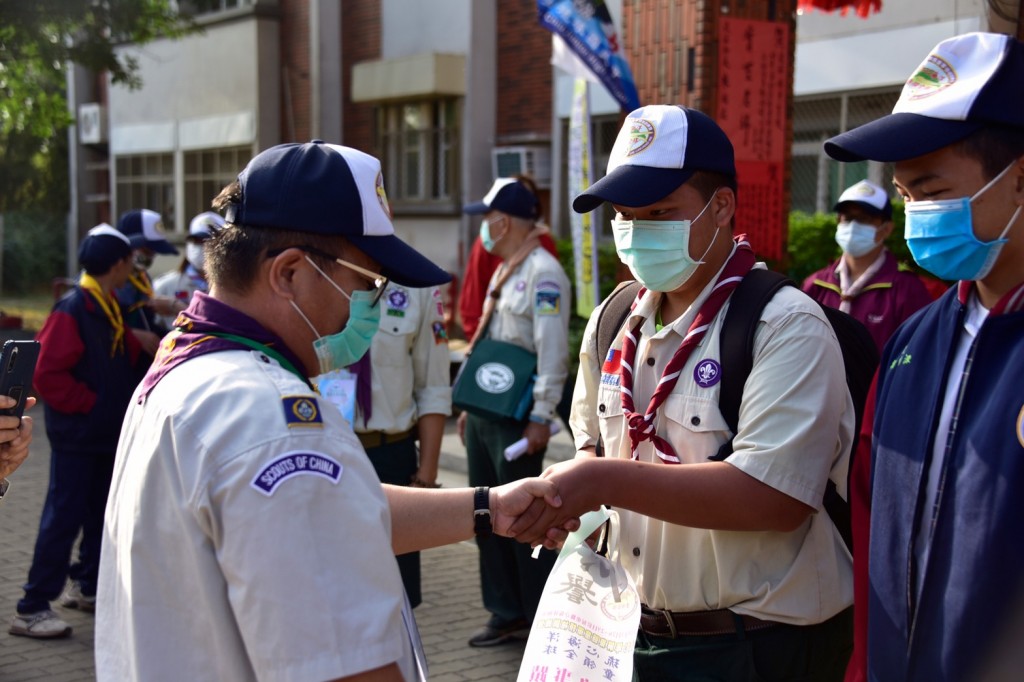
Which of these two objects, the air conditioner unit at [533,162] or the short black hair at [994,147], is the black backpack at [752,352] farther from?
the air conditioner unit at [533,162]

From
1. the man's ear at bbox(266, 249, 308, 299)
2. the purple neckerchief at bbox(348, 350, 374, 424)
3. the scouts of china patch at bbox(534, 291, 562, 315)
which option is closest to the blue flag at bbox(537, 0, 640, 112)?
the scouts of china patch at bbox(534, 291, 562, 315)

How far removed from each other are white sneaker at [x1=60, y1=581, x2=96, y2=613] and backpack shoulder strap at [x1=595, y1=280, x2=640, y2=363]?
14.5 ft

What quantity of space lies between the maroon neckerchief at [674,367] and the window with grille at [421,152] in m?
13.6

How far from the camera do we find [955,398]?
2129 mm

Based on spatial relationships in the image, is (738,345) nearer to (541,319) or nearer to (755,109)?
(541,319)

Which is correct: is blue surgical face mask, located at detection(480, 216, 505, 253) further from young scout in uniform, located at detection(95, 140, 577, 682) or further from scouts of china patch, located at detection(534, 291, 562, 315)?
young scout in uniform, located at detection(95, 140, 577, 682)

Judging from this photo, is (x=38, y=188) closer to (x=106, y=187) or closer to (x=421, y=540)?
(x=106, y=187)

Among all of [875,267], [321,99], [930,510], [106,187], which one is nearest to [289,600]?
[930,510]

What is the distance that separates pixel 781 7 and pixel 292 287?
19.6 ft

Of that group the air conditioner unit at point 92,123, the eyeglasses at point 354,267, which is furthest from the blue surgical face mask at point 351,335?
the air conditioner unit at point 92,123

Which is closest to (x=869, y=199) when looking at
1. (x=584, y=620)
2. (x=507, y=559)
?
(x=507, y=559)

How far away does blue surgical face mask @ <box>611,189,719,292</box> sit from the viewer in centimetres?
280

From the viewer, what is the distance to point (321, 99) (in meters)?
18.6

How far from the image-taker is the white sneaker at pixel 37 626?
18.9ft
